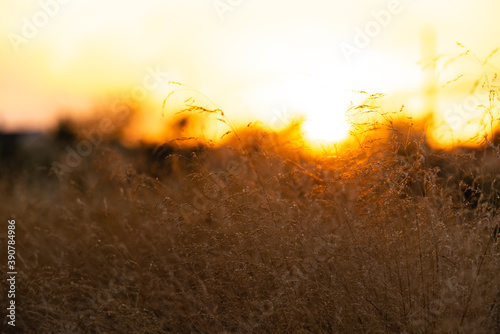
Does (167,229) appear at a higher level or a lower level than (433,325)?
higher

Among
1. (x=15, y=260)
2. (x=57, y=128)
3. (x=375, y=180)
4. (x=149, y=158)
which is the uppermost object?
(x=57, y=128)

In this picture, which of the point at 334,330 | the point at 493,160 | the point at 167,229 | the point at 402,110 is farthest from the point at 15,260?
the point at 493,160

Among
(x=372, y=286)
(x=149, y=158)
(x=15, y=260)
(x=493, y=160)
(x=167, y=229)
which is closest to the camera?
(x=372, y=286)

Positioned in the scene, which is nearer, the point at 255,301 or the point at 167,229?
the point at 255,301

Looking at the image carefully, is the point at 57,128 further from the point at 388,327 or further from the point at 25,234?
the point at 388,327

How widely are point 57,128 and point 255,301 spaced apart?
40.1 ft

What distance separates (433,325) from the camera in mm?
2338

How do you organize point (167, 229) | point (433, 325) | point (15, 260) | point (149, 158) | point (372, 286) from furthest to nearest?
1. point (149, 158)
2. point (15, 260)
3. point (167, 229)
4. point (372, 286)
5. point (433, 325)

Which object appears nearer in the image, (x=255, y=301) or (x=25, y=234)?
(x=255, y=301)

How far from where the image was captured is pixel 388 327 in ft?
7.95

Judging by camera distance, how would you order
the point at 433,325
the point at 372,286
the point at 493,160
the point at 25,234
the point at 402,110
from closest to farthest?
the point at 433,325
the point at 372,286
the point at 402,110
the point at 493,160
the point at 25,234

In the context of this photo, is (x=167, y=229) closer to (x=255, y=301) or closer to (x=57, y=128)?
(x=255, y=301)

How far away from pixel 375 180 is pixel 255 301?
916 mm

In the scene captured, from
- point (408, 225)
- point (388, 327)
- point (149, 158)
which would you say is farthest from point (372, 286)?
point (149, 158)
